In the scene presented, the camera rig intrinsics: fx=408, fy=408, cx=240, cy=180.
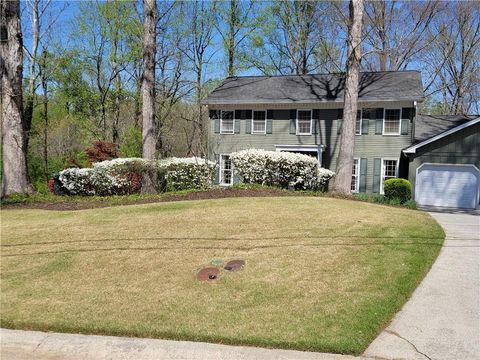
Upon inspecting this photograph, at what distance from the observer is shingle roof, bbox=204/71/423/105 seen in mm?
20266

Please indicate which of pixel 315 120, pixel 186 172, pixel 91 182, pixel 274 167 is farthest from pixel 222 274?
pixel 315 120

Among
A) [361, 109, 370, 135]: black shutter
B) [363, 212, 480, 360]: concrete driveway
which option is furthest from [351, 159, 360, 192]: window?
[363, 212, 480, 360]: concrete driveway

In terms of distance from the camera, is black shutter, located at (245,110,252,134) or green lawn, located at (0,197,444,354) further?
black shutter, located at (245,110,252,134)

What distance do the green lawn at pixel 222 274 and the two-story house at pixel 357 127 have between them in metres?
9.31

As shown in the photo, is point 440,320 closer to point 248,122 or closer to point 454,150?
point 454,150

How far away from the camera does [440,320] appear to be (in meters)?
4.82

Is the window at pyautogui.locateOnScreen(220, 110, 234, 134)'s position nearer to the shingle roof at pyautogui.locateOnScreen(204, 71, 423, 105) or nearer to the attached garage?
the shingle roof at pyautogui.locateOnScreen(204, 71, 423, 105)

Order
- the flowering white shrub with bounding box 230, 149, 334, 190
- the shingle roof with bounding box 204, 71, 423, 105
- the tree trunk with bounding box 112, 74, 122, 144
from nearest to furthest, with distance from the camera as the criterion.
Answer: the flowering white shrub with bounding box 230, 149, 334, 190 < the shingle roof with bounding box 204, 71, 423, 105 < the tree trunk with bounding box 112, 74, 122, 144

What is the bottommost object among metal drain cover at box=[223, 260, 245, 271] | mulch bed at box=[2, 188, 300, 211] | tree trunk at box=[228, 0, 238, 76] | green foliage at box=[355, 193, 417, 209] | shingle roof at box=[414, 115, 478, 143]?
green foliage at box=[355, 193, 417, 209]

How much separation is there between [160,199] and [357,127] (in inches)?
478

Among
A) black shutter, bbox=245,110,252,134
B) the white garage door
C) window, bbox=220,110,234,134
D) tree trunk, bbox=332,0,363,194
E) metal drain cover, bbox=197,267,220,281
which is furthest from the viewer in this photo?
window, bbox=220,110,234,134

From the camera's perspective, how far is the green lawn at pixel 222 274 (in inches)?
188

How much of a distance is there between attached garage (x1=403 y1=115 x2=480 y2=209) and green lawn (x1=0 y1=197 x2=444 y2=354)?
358 inches

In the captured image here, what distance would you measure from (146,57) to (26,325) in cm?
1163
